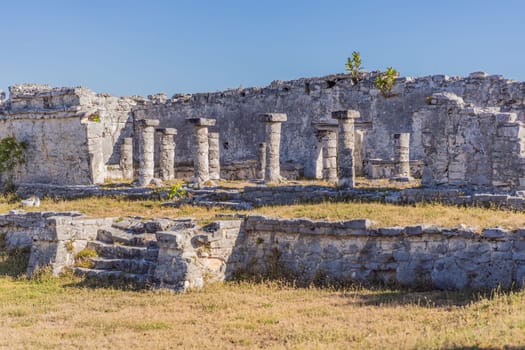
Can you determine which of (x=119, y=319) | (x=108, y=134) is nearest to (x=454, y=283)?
(x=119, y=319)

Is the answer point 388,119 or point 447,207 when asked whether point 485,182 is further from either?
point 388,119

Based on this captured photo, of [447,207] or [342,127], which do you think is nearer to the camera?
[447,207]

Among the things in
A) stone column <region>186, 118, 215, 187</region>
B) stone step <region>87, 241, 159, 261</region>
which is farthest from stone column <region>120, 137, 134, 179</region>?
stone step <region>87, 241, 159, 261</region>

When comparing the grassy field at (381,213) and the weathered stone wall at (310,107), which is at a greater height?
the weathered stone wall at (310,107)

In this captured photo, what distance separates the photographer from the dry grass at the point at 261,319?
7758 mm

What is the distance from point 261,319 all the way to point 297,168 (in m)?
19.2

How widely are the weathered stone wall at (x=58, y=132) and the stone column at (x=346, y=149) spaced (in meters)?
10.9

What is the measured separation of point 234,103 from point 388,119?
8.56 m

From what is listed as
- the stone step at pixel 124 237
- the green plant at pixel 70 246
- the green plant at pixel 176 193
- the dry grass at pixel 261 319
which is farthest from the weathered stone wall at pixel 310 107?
the dry grass at pixel 261 319

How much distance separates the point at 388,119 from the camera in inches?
1121

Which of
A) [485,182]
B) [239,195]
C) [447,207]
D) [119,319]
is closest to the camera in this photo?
[119,319]

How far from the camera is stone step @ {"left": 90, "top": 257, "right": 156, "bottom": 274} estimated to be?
1233 centimetres

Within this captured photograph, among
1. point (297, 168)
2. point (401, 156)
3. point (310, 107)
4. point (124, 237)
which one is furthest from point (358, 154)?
point (124, 237)

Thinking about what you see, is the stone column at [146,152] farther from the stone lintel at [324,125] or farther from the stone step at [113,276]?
the stone step at [113,276]
